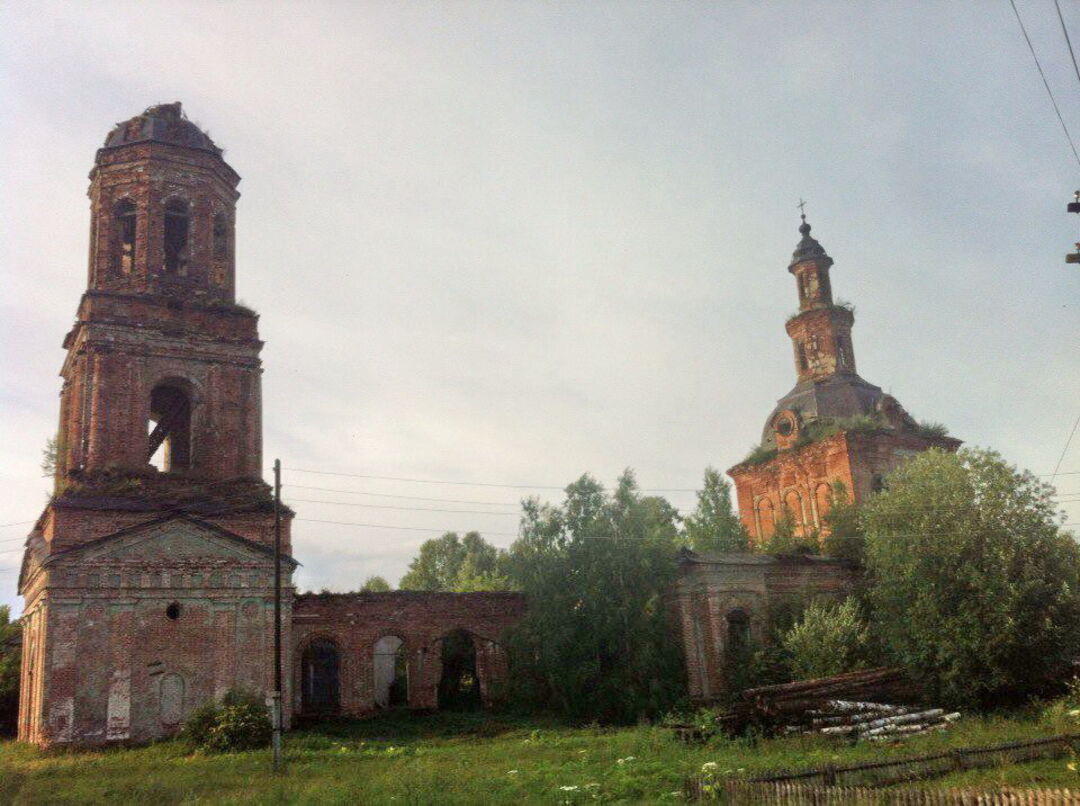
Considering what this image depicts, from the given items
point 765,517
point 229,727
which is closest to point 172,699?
point 229,727

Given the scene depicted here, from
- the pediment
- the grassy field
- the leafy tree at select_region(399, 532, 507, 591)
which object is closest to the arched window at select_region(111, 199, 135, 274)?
the pediment

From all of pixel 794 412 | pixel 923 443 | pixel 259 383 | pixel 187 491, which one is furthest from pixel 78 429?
pixel 923 443

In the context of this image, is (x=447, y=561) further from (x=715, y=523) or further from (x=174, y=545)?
(x=174, y=545)

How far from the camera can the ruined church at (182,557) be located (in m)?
22.6

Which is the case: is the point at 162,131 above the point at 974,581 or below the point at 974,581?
above

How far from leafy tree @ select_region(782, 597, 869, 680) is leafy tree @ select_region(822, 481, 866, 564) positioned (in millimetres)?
5667

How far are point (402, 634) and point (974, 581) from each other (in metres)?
15.9

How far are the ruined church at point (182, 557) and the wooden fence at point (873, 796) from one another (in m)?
14.7

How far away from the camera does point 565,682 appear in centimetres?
2586

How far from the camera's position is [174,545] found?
77.9ft

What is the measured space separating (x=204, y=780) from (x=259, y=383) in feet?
43.3

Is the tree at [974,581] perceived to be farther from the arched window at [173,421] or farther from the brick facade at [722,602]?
the arched window at [173,421]

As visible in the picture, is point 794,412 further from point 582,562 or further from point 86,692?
point 86,692

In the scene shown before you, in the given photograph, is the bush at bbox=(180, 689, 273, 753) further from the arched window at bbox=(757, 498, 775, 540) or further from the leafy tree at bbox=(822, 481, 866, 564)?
the arched window at bbox=(757, 498, 775, 540)
